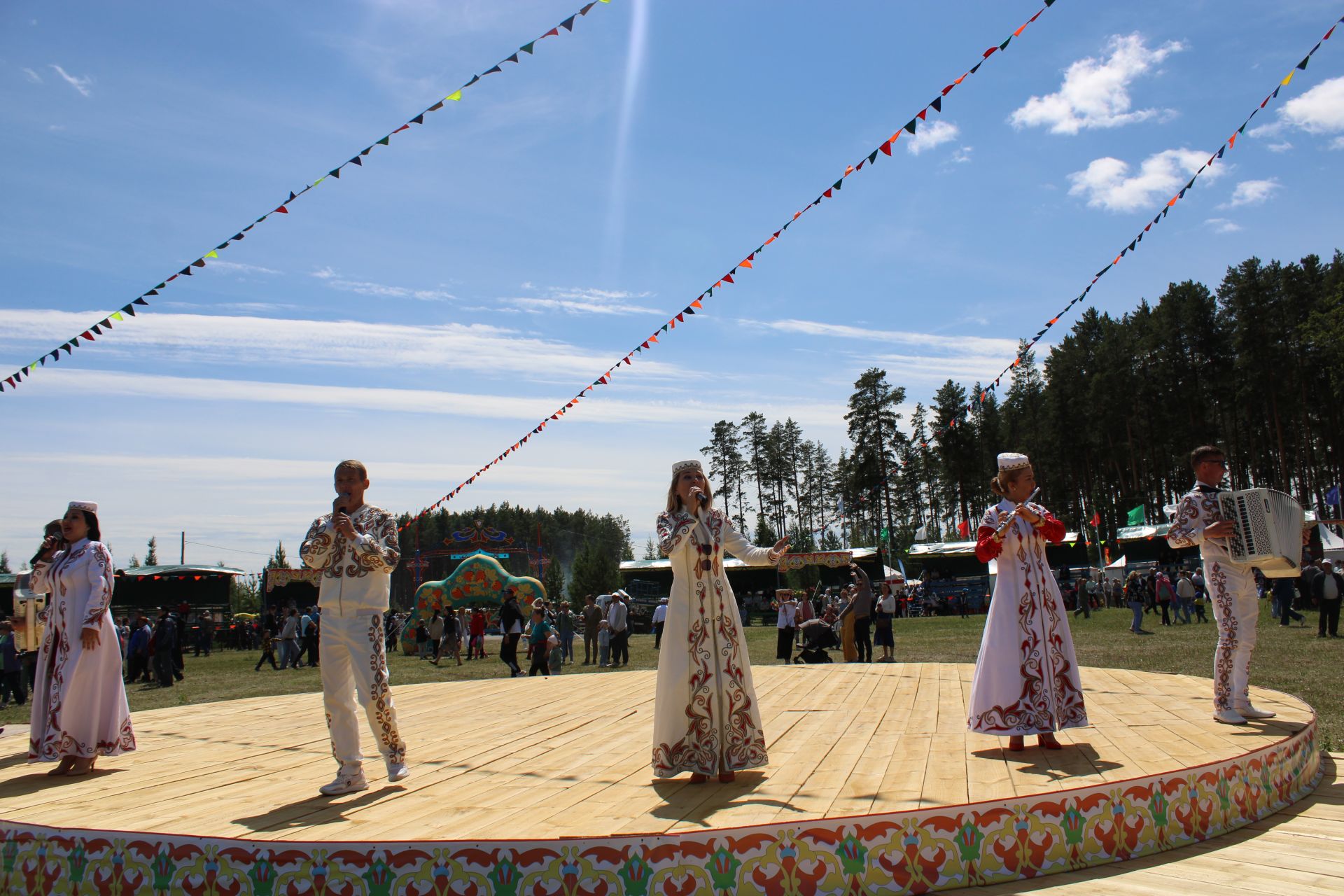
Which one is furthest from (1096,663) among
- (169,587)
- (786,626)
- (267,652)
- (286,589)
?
(169,587)

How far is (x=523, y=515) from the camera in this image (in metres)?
131

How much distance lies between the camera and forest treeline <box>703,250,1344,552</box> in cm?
4084

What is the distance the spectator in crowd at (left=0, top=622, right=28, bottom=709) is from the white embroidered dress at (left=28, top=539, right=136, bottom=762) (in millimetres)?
12463

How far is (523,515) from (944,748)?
12785 centimetres

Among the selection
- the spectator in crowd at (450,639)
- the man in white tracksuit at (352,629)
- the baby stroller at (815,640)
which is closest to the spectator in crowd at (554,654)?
the baby stroller at (815,640)

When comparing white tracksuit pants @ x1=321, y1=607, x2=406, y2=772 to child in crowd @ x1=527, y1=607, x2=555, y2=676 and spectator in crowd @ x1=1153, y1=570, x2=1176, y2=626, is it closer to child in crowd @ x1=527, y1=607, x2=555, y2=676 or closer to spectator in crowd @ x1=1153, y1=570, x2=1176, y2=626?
child in crowd @ x1=527, y1=607, x2=555, y2=676

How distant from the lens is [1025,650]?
5070mm

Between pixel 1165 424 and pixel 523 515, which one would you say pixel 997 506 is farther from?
pixel 523 515

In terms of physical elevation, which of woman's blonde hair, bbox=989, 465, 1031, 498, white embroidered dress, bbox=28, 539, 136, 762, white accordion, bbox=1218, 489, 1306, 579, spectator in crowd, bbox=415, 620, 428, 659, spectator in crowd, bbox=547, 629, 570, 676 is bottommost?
spectator in crowd, bbox=415, 620, 428, 659

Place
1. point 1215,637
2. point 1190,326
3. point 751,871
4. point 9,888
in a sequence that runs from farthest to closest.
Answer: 1. point 1190,326
2. point 1215,637
3. point 9,888
4. point 751,871

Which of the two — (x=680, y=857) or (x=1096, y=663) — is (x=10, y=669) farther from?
(x=1096, y=663)

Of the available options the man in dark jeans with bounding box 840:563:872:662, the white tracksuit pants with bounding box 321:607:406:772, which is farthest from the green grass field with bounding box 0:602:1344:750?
the white tracksuit pants with bounding box 321:607:406:772

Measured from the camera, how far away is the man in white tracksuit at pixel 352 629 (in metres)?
4.62

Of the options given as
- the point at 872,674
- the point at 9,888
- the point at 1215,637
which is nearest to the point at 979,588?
the point at 1215,637
